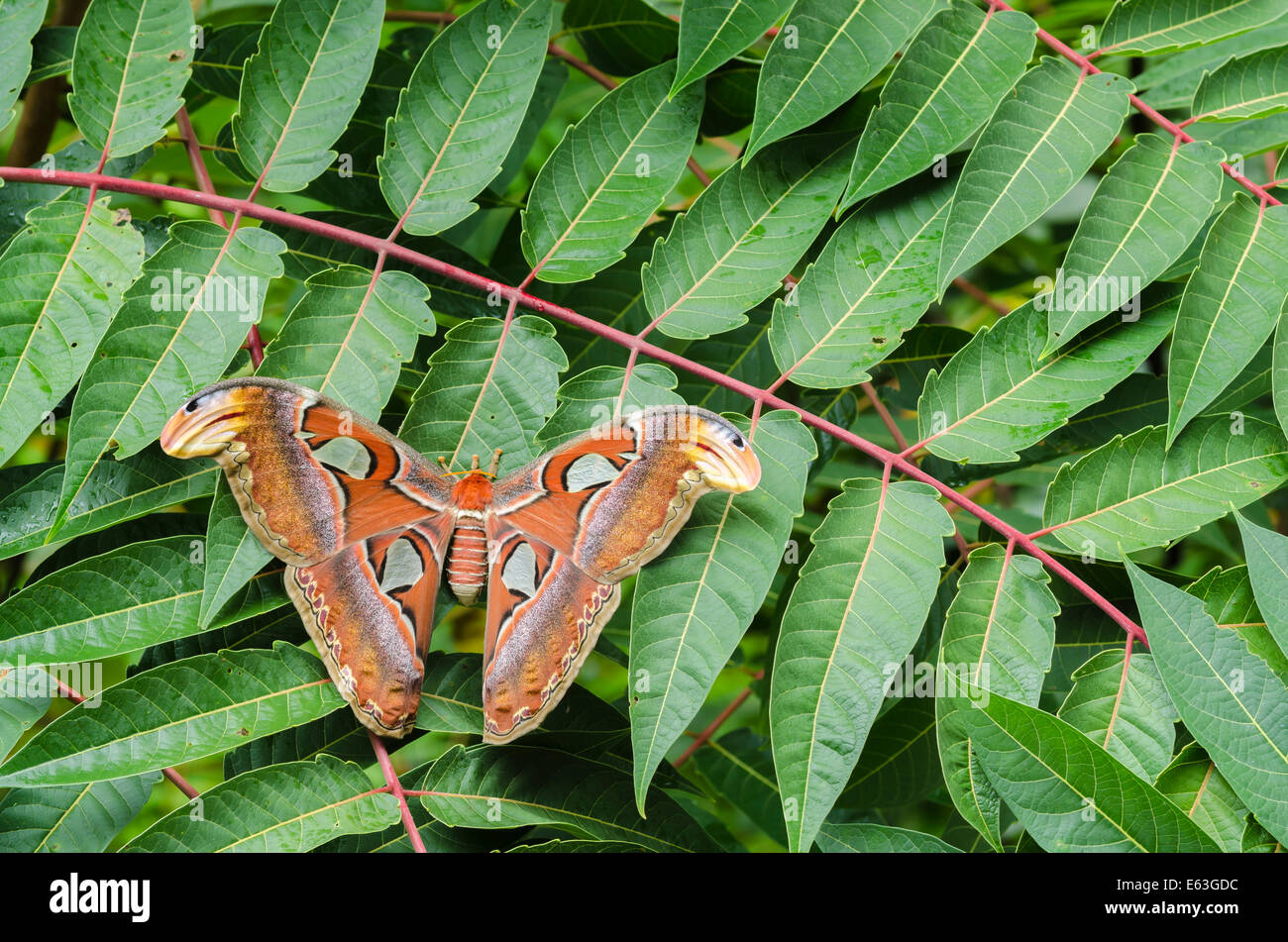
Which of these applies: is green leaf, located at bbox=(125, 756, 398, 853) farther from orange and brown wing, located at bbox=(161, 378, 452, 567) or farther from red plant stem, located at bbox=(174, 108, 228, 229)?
red plant stem, located at bbox=(174, 108, 228, 229)

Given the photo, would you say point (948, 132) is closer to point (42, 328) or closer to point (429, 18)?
point (429, 18)

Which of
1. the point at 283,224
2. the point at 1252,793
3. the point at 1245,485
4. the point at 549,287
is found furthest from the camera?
the point at 549,287

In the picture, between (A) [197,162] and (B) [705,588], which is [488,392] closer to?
(B) [705,588]

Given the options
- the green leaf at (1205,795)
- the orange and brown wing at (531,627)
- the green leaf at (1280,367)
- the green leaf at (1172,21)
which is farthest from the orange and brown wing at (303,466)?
the green leaf at (1172,21)

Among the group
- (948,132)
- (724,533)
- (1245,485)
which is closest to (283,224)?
(724,533)

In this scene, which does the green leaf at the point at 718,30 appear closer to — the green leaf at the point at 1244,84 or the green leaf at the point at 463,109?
the green leaf at the point at 463,109

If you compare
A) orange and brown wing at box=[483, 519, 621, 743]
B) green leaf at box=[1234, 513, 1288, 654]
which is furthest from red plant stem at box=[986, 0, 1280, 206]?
orange and brown wing at box=[483, 519, 621, 743]
